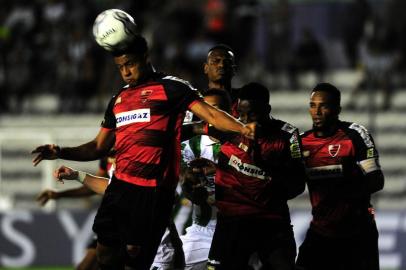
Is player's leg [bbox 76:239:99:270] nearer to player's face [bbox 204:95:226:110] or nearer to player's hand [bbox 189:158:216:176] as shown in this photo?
player's hand [bbox 189:158:216:176]

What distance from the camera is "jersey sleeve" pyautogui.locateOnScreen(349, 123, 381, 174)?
29.8ft

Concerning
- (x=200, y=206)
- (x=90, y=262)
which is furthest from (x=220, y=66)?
(x=90, y=262)

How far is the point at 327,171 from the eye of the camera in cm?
925

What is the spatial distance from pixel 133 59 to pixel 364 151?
85.1 inches

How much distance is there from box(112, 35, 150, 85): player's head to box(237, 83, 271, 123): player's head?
805 mm

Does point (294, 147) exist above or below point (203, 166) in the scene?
above

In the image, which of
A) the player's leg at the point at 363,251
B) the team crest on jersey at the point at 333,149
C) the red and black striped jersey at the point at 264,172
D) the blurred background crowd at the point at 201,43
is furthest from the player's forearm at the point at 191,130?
the blurred background crowd at the point at 201,43

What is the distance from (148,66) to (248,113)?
2.82 feet

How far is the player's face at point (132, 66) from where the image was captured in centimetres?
830

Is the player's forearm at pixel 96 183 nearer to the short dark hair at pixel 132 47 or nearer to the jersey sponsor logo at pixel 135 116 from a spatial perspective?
the jersey sponsor logo at pixel 135 116

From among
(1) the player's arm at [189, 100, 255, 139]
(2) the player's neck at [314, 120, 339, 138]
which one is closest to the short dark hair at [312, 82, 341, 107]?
(2) the player's neck at [314, 120, 339, 138]

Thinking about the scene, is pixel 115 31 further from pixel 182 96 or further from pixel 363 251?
pixel 363 251

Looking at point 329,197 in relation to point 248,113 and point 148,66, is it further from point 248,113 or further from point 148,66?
point 148,66

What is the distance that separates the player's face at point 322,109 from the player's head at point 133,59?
1.60m
